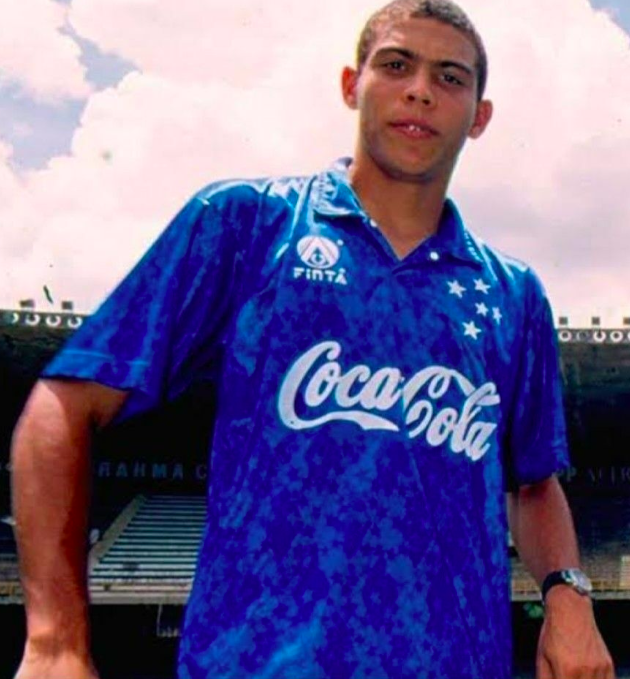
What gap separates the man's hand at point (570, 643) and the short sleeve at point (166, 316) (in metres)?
0.72

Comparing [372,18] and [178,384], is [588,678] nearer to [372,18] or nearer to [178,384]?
[178,384]

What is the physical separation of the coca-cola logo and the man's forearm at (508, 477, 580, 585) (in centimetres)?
33

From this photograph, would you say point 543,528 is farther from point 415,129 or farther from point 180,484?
point 180,484

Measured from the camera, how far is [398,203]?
179cm

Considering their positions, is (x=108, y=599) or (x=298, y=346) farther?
(x=108, y=599)

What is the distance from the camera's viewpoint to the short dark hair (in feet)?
5.85

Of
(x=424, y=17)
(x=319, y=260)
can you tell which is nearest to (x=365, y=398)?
(x=319, y=260)

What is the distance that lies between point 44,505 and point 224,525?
281mm

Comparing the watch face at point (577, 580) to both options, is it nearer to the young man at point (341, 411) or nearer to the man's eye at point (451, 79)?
the young man at point (341, 411)

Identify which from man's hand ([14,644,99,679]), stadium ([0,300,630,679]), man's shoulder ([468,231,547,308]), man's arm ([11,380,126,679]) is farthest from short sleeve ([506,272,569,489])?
stadium ([0,300,630,679])

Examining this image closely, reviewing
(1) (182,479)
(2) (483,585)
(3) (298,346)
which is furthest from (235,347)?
(1) (182,479)

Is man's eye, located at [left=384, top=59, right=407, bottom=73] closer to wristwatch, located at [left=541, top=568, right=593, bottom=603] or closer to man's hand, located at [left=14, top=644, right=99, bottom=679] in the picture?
→ wristwatch, located at [left=541, top=568, right=593, bottom=603]

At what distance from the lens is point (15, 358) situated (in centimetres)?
1812

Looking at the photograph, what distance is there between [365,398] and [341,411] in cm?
4
